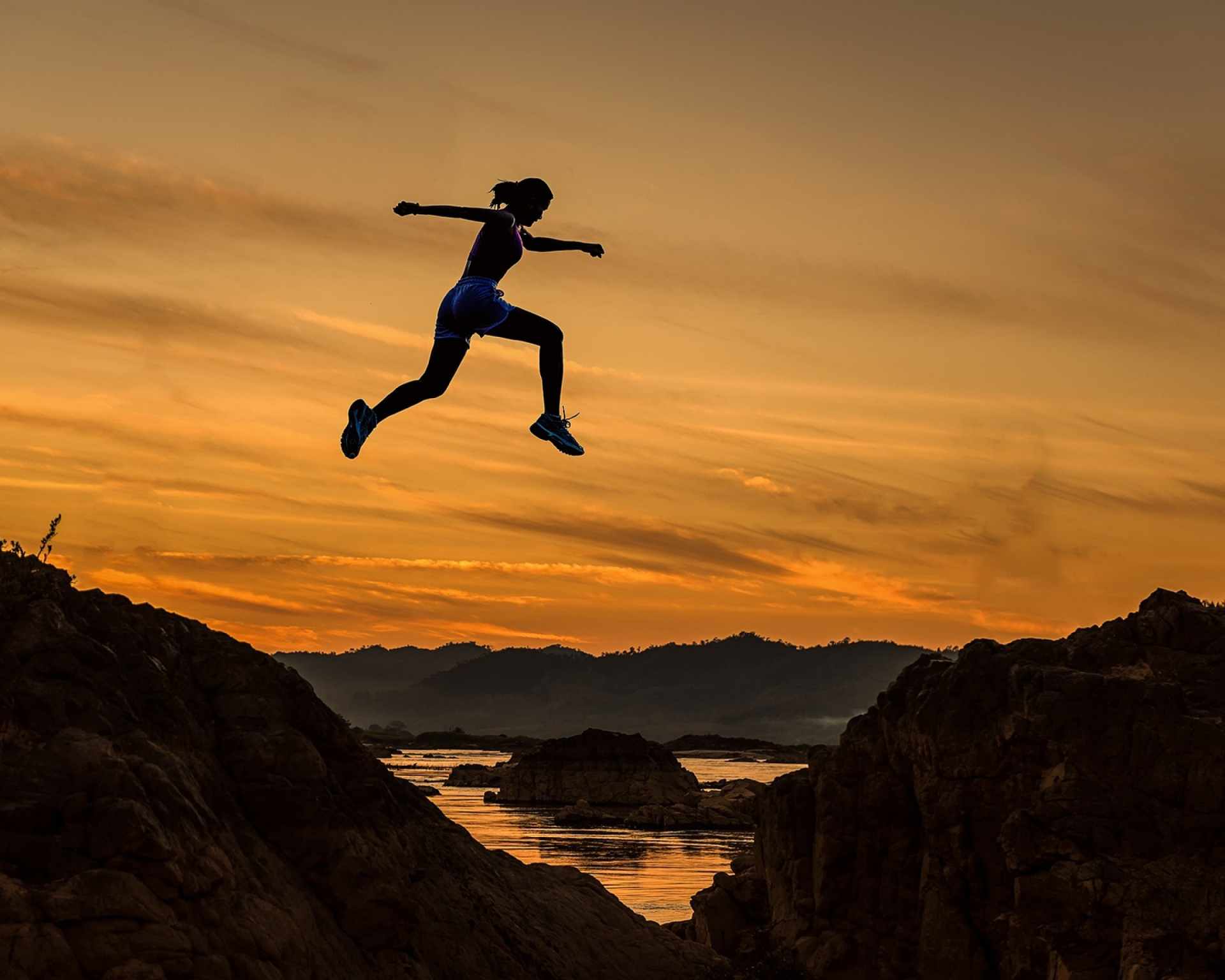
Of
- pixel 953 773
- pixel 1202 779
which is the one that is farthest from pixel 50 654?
pixel 1202 779

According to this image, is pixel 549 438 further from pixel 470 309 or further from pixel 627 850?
pixel 627 850

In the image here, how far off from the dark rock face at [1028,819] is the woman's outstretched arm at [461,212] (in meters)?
16.3

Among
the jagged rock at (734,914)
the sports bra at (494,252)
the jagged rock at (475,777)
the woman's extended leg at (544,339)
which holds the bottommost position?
the jagged rock at (475,777)

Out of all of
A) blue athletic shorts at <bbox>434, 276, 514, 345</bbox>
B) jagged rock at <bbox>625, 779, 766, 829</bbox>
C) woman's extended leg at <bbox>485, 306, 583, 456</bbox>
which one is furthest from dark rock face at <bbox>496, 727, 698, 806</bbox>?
blue athletic shorts at <bbox>434, 276, 514, 345</bbox>

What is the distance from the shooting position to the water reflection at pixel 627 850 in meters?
71.4

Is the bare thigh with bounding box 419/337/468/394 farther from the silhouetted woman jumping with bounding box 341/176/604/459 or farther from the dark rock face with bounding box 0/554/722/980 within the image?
the dark rock face with bounding box 0/554/722/980

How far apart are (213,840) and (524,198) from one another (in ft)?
31.2

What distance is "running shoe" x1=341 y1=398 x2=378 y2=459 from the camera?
17.6 m

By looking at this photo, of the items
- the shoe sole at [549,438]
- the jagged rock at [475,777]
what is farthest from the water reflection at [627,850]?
the shoe sole at [549,438]

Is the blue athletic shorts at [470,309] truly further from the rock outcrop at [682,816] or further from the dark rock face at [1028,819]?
the rock outcrop at [682,816]

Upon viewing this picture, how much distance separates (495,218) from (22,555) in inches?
377

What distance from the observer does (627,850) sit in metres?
98.3

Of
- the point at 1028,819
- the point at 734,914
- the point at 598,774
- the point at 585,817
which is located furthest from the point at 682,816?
the point at 1028,819

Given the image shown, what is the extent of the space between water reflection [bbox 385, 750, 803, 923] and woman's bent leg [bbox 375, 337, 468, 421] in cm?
4116
